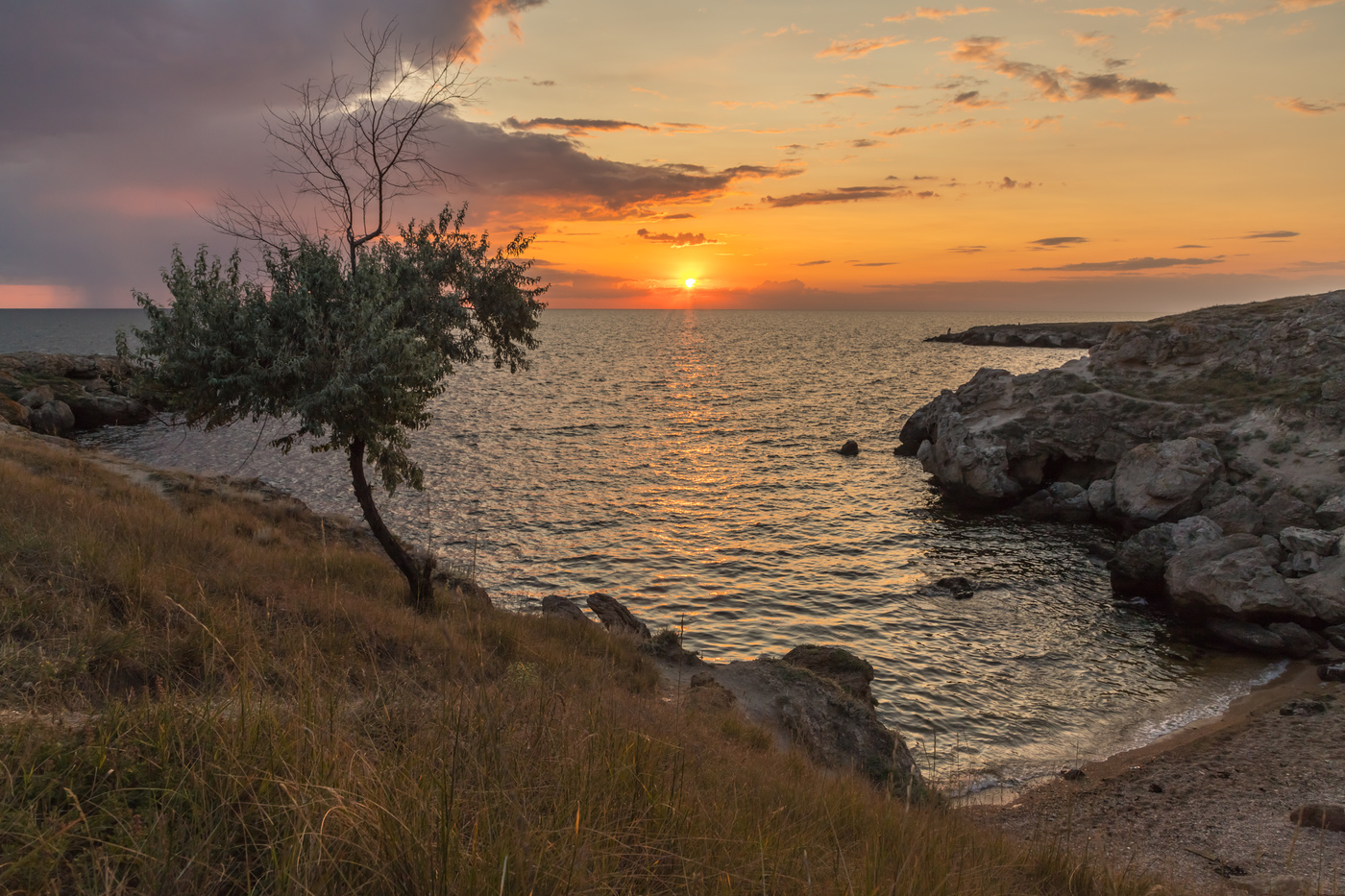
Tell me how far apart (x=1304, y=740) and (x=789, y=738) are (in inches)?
496

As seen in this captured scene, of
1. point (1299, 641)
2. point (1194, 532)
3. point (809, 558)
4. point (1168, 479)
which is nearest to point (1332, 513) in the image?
point (1194, 532)

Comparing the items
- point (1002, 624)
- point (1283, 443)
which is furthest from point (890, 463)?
point (1002, 624)

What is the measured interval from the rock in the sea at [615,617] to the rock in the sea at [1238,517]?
24026 millimetres

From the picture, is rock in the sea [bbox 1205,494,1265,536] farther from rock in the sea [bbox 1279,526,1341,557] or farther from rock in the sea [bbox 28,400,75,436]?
rock in the sea [bbox 28,400,75,436]

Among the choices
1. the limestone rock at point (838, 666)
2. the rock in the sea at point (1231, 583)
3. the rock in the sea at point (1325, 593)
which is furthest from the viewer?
the rock in the sea at point (1231, 583)

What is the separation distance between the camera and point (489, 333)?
18141mm

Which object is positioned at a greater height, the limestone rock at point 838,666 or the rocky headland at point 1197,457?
the rocky headland at point 1197,457

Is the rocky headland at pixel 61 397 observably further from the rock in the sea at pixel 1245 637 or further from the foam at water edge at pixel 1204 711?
the rock in the sea at pixel 1245 637

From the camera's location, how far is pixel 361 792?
3.47 metres

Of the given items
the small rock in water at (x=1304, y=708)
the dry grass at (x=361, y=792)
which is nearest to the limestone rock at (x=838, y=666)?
the dry grass at (x=361, y=792)

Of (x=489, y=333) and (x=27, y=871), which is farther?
(x=489, y=333)

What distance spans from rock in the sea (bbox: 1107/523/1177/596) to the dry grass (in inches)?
886

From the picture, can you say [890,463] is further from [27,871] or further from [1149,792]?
[27,871]

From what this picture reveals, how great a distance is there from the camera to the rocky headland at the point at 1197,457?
21.3 m
